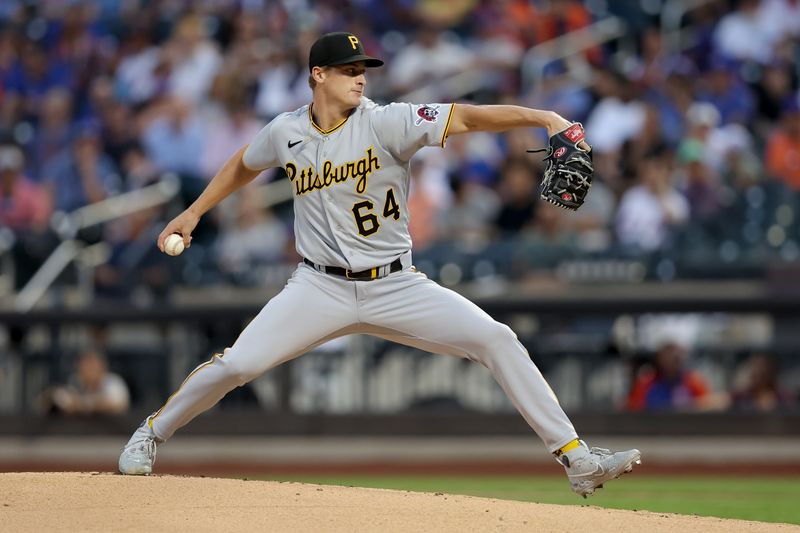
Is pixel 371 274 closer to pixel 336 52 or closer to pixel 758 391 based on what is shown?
pixel 336 52

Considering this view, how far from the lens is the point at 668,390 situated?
11.0m

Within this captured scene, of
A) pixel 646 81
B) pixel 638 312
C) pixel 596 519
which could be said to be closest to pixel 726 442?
pixel 638 312

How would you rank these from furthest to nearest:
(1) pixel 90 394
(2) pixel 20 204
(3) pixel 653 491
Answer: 1. (2) pixel 20 204
2. (1) pixel 90 394
3. (3) pixel 653 491

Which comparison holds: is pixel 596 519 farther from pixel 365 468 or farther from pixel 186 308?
pixel 186 308

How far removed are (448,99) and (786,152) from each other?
331 centimetres

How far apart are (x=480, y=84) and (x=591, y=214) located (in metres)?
2.62

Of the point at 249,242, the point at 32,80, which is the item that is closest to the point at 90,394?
the point at 249,242

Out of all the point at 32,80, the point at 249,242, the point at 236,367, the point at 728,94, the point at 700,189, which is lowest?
the point at 236,367

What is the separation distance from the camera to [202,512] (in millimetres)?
5426

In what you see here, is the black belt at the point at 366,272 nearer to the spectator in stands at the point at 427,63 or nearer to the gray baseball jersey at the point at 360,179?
the gray baseball jersey at the point at 360,179

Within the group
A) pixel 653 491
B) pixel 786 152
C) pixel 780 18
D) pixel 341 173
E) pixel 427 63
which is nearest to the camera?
pixel 341 173

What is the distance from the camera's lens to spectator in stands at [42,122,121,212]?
43.6 feet

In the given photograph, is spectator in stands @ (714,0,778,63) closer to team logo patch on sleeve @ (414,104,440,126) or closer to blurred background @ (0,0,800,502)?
blurred background @ (0,0,800,502)

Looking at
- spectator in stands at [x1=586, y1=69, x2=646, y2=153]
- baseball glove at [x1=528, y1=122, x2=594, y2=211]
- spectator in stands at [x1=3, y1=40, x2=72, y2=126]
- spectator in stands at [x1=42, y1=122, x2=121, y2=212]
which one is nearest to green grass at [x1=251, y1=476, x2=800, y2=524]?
baseball glove at [x1=528, y1=122, x2=594, y2=211]
